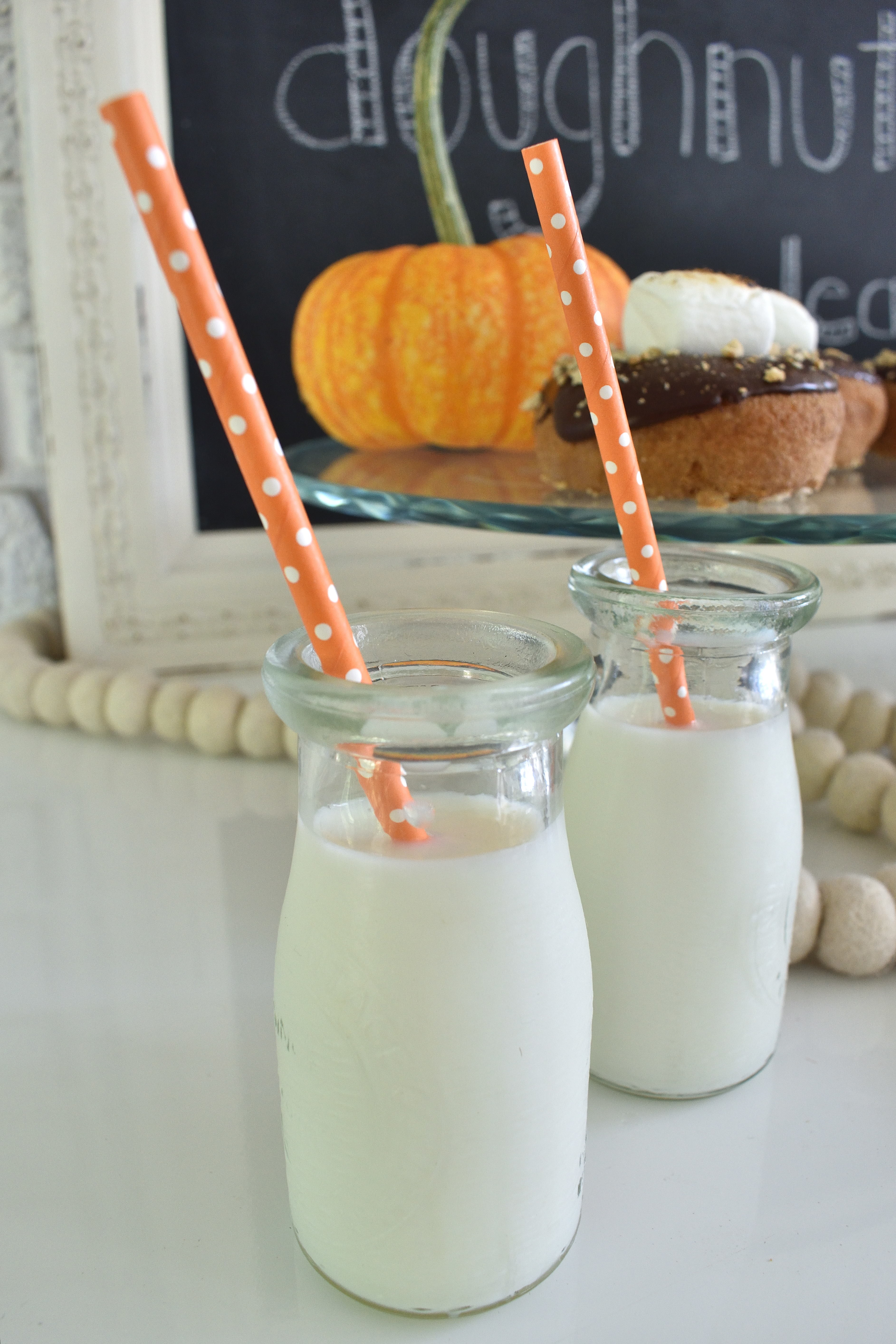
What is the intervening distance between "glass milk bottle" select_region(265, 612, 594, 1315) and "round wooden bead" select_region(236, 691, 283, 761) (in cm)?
48

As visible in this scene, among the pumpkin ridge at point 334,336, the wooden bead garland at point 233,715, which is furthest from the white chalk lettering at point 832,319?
the pumpkin ridge at point 334,336

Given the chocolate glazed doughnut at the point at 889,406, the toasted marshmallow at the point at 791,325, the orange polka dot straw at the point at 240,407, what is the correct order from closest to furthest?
the orange polka dot straw at the point at 240,407
the toasted marshmallow at the point at 791,325
the chocolate glazed doughnut at the point at 889,406

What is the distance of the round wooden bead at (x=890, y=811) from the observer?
0.66 meters

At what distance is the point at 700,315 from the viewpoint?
580 mm

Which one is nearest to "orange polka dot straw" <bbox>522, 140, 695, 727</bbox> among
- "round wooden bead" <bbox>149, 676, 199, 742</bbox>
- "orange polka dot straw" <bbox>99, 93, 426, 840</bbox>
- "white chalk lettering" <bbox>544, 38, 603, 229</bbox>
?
"orange polka dot straw" <bbox>99, 93, 426, 840</bbox>

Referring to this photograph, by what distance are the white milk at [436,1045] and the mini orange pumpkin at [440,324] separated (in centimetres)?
54

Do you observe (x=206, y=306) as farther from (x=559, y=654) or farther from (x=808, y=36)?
(x=808, y=36)

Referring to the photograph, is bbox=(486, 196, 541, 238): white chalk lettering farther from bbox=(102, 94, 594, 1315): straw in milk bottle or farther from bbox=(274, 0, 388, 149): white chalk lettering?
bbox=(102, 94, 594, 1315): straw in milk bottle

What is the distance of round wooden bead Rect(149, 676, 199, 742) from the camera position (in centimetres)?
84

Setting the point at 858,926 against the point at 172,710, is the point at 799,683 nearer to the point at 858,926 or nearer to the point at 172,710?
the point at 858,926

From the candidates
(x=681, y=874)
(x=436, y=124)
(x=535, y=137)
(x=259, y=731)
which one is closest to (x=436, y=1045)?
(x=681, y=874)

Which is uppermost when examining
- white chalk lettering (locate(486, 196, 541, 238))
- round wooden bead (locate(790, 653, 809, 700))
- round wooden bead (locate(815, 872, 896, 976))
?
white chalk lettering (locate(486, 196, 541, 238))

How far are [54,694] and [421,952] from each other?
650 mm

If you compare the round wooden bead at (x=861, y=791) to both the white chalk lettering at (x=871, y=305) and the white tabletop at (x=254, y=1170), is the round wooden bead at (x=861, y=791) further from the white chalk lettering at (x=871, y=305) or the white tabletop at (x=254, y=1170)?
the white chalk lettering at (x=871, y=305)
